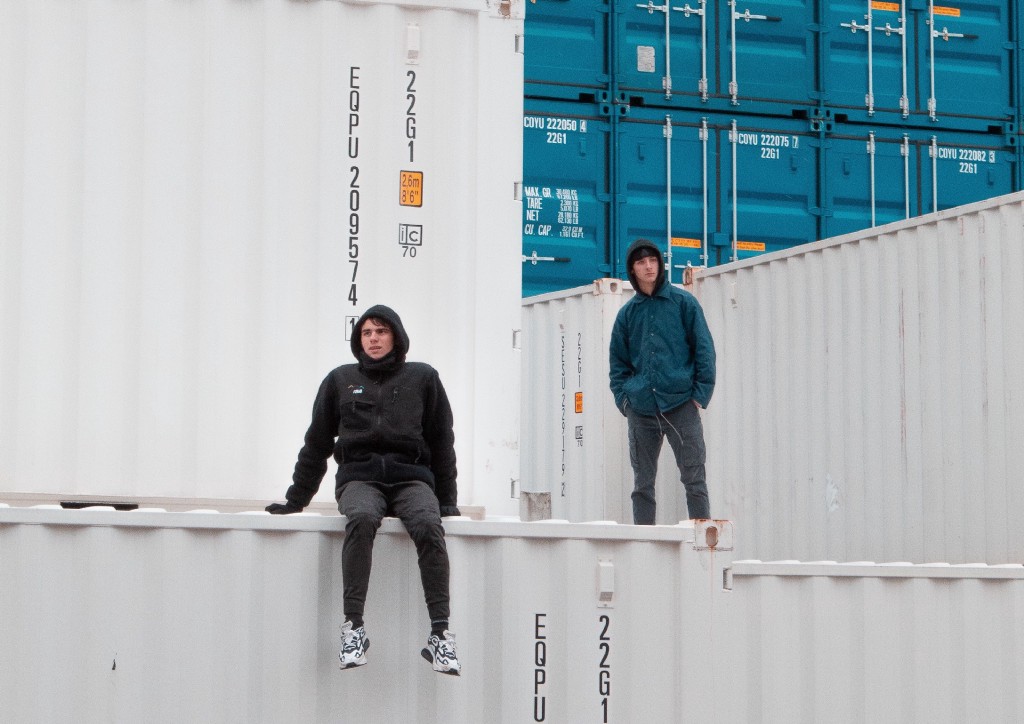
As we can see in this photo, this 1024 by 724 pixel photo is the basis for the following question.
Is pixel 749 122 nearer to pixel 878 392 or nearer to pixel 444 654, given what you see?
pixel 878 392

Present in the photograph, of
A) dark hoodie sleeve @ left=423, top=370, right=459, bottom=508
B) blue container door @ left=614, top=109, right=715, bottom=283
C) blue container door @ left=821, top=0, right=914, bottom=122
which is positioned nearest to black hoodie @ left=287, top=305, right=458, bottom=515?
dark hoodie sleeve @ left=423, top=370, right=459, bottom=508

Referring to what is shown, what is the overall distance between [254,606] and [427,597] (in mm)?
652

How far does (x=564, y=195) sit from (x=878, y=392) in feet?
14.7

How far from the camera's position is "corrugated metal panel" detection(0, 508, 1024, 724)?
554cm

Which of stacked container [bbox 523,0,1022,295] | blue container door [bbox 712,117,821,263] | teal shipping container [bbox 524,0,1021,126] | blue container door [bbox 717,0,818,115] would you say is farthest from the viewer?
blue container door [bbox 717,0,818,115]

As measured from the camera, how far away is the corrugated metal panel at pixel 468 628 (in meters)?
5.54

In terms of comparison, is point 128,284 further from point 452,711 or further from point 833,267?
point 833,267

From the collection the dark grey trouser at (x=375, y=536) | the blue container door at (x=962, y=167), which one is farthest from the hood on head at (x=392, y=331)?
the blue container door at (x=962, y=167)

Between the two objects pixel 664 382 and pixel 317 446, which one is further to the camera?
pixel 664 382

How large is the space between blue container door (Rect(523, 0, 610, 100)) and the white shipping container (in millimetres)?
2702

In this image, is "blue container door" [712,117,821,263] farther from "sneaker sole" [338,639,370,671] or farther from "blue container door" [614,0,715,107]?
"sneaker sole" [338,639,370,671]

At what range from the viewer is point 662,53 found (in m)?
13.4

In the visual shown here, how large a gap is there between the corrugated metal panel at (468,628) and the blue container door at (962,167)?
8.29 meters

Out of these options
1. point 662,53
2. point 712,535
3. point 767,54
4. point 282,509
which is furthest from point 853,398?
point 767,54
